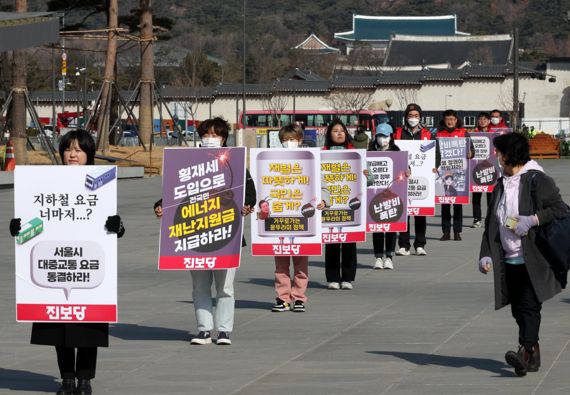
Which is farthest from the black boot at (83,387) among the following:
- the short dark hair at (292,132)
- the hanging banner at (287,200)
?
the short dark hair at (292,132)

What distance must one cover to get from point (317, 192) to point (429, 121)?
282 ft

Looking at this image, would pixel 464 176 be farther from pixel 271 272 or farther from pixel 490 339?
pixel 490 339

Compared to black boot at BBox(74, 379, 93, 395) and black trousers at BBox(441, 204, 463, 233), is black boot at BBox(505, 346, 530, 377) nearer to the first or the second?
black boot at BBox(74, 379, 93, 395)

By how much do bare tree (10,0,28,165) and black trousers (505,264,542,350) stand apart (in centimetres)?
3175

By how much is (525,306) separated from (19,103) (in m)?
32.1

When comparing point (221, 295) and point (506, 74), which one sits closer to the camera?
point (221, 295)

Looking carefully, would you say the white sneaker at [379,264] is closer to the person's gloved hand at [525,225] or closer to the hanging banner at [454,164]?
the hanging banner at [454,164]

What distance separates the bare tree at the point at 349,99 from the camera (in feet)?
325

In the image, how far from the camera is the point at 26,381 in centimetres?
932

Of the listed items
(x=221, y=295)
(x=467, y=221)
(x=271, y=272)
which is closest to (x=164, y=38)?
(x=467, y=221)

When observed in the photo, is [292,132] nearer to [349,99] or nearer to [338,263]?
[338,263]

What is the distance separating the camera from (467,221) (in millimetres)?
24562

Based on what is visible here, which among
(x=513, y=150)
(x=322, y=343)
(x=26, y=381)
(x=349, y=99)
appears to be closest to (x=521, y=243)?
(x=513, y=150)

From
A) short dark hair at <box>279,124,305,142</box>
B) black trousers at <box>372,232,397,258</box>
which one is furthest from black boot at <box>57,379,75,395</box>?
black trousers at <box>372,232,397,258</box>
